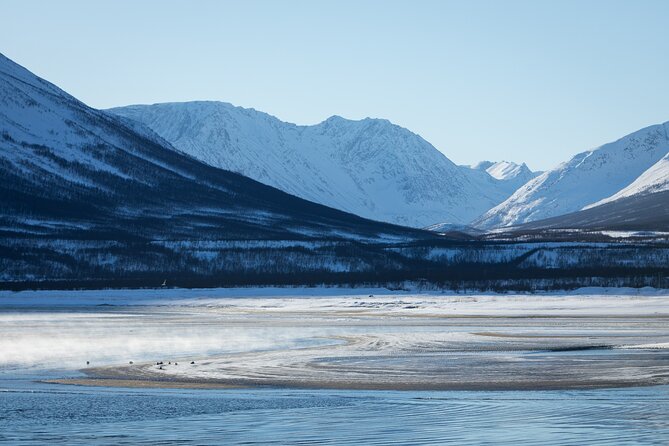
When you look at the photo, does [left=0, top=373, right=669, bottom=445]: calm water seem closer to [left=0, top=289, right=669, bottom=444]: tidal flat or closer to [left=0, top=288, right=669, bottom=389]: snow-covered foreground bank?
[left=0, top=289, right=669, bottom=444]: tidal flat

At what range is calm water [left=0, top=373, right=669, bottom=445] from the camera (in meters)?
25.3

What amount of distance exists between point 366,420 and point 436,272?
127548mm

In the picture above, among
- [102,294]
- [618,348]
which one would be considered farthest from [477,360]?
[102,294]

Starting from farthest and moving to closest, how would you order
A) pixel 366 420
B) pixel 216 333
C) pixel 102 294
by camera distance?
pixel 102 294
pixel 216 333
pixel 366 420

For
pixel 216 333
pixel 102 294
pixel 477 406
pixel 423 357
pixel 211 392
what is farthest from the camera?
pixel 102 294

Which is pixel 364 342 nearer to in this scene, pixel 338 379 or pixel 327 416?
pixel 338 379

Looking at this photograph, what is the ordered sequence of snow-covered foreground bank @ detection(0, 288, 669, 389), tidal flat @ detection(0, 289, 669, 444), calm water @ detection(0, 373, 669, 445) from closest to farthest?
calm water @ detection(0, 373, 669, 445), tidal flat @ detection(0, 289, 669, 444), snow-covered foreground bank @ detection(0, 288, 669, 389)

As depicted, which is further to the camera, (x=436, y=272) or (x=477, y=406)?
(x=436, y=272)

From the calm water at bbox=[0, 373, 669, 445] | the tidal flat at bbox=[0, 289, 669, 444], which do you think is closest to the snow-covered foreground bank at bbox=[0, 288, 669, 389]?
the tidal flat at bbox=[0, 289, 669, 444]

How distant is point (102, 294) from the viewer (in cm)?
11700

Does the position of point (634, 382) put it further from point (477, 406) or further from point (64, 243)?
point (64, 243)

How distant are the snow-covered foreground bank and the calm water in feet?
8.95

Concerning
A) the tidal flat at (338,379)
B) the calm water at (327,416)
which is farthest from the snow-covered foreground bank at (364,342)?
the calm water at (327,416)

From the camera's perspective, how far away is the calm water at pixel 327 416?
25328 mm
